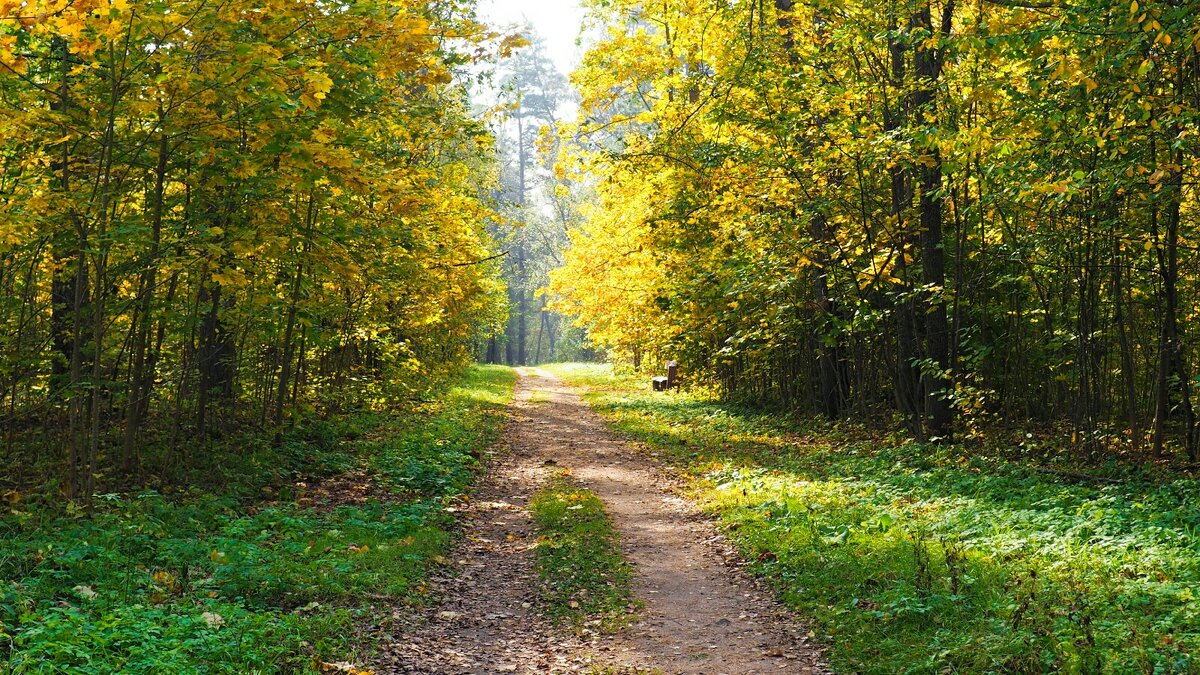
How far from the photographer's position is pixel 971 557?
6414mm

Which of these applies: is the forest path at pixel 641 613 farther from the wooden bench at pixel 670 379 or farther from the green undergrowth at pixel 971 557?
the wooden bench at pixel 670 379

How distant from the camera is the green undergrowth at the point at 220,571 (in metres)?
4.46

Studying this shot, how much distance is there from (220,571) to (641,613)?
10.4ft

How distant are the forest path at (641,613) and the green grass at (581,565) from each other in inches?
5.2

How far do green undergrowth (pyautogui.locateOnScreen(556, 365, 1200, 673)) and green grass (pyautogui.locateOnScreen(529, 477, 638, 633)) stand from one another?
1.28m

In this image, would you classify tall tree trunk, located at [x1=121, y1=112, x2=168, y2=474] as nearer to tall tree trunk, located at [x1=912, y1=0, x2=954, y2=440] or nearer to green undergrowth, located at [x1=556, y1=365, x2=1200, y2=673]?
green undergrowth, located at [x1=556, y1=365, x2=1200, y2=673]

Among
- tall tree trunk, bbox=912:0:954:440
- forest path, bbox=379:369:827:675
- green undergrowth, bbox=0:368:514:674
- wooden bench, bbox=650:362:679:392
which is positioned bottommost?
forest path, bbox=379:369:827:675

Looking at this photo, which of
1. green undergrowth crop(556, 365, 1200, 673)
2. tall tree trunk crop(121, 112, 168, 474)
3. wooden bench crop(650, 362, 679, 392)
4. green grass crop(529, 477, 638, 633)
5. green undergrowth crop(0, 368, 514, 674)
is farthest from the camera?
wooden bench crop(650, 362, 679, 392)

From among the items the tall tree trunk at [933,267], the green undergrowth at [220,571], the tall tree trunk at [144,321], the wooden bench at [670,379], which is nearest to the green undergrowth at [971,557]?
the tall tree trunk at [933,267]

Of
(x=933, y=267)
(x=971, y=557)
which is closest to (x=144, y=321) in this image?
(x=971, y=557)

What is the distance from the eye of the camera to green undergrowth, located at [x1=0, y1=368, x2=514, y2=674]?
4465 millimetres

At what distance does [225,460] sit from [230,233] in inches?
137

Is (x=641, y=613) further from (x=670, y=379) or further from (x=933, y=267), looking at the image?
(x=670, y=379)

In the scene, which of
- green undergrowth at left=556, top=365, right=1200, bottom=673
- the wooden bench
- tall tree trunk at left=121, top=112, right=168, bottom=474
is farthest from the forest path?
the wooden bench
